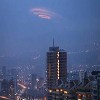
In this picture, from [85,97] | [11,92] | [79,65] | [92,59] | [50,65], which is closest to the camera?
[85,97]

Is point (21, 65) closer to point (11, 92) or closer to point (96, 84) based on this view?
point (11, 92)

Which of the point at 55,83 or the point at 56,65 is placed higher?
the point at 56,65

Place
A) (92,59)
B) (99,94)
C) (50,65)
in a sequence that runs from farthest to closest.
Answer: (50,65), (92,59), (99,94)

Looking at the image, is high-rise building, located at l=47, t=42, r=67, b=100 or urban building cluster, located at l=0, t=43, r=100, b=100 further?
high-rise building, located at l=47, t=42, r=67, b=100

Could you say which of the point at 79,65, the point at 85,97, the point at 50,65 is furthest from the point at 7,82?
the point at 85,97

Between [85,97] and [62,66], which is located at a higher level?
[62,66]

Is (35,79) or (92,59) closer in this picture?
(92,59)

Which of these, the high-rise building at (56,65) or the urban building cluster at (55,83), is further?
the high-rise building at (56,65)

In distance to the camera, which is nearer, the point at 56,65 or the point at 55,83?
the point at 55,83
